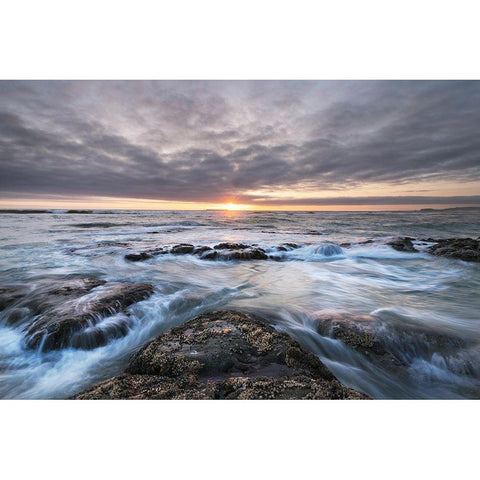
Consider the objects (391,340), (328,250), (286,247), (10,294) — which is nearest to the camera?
(391,340)

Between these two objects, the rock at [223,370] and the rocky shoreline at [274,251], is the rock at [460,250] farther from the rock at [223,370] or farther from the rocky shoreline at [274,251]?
the rock at [223,370]

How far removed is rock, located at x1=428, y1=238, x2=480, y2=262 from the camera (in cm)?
832

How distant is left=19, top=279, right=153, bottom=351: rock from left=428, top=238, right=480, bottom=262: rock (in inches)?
391

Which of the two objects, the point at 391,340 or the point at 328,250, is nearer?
the point at 391,340

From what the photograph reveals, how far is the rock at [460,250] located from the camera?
8.32 metres

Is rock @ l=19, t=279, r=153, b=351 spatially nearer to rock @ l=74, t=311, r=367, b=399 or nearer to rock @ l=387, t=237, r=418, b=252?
rock @ l=74, t=311, r=367, b=399

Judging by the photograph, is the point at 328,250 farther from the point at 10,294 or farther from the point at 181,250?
the point at 10,294

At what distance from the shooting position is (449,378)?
2801 millimetres

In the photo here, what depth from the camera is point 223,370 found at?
6.93 feet

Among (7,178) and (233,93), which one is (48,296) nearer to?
(233,93)

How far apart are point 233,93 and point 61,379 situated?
583cm

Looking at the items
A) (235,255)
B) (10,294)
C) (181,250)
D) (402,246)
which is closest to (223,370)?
(10,294)

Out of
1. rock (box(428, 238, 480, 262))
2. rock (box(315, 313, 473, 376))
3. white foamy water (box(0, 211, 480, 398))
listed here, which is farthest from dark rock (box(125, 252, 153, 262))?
rock (box(428, 238, 480, 262))

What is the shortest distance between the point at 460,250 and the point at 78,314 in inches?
444
